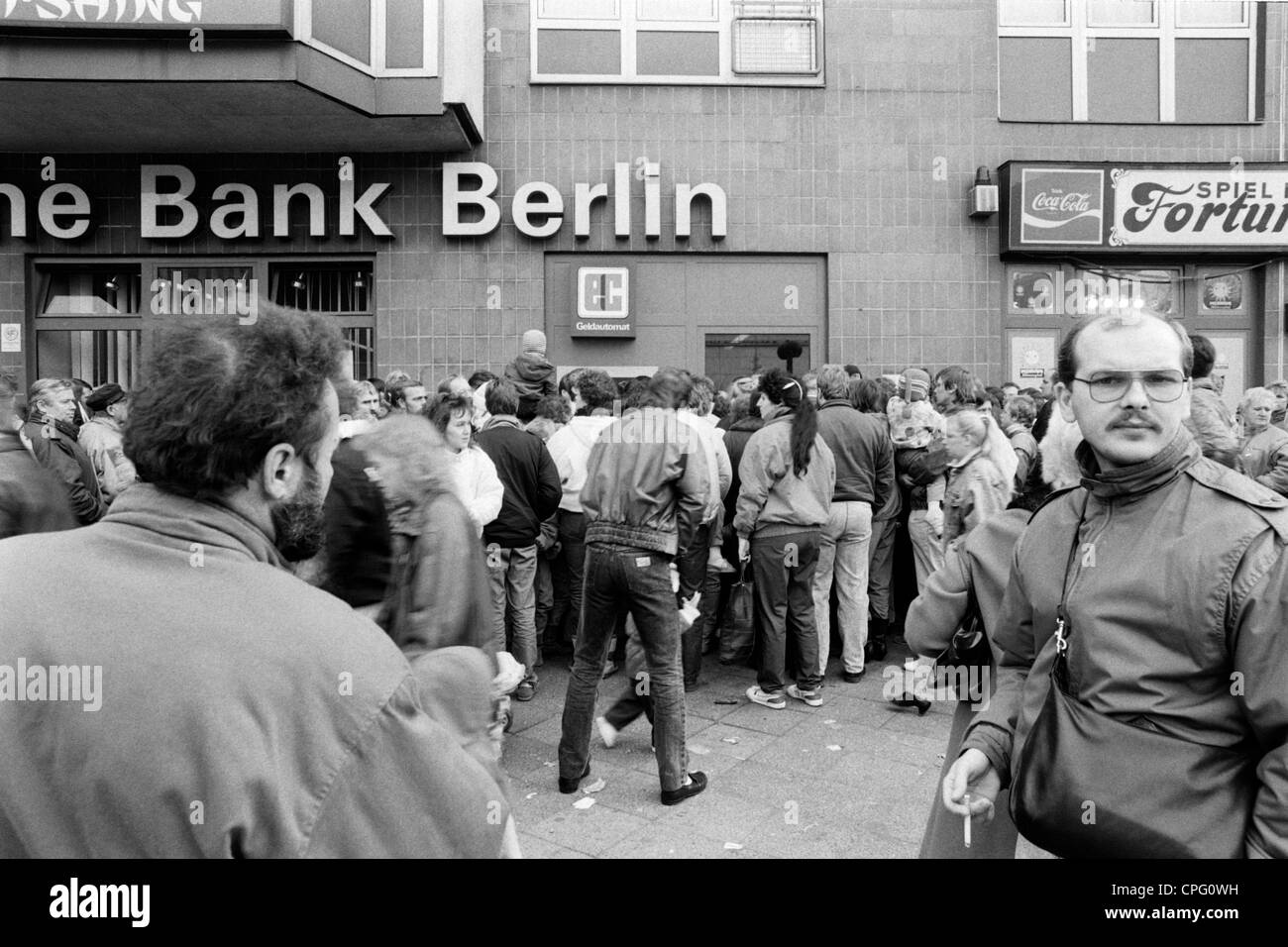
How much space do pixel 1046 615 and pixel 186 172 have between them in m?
10.9

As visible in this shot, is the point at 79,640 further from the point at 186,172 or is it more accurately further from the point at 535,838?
the point at 186,172

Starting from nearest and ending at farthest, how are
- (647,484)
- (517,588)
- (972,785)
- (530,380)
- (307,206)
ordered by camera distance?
(972,785) → (647,484) → (517,588) → (530,380) → (307,206)

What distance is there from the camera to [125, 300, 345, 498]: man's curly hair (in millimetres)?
1328

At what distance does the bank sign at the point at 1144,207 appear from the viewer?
10.4 m

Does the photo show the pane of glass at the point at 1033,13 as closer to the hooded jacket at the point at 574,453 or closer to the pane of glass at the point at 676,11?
the pane of glass at the point at 676,11

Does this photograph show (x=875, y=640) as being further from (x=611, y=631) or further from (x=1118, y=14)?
(x=1118, y=14)

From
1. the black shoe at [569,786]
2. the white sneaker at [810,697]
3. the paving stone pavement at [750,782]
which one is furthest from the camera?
the white sneaker at [810,697]

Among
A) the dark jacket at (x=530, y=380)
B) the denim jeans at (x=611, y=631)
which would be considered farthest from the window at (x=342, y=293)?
the denim jeans at (x=611, y=631)

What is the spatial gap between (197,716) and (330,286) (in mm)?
A: 10408

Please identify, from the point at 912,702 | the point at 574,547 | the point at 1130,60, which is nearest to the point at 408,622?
the point at 574,547

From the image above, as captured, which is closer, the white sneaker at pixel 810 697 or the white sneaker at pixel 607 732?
the white sneaker at pixel 607 732

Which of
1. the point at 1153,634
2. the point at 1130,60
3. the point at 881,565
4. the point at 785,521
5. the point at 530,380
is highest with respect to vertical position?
the point at 1130,60

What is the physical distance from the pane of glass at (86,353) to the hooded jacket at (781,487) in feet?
28.1

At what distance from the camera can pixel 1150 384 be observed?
1919 millimetres
